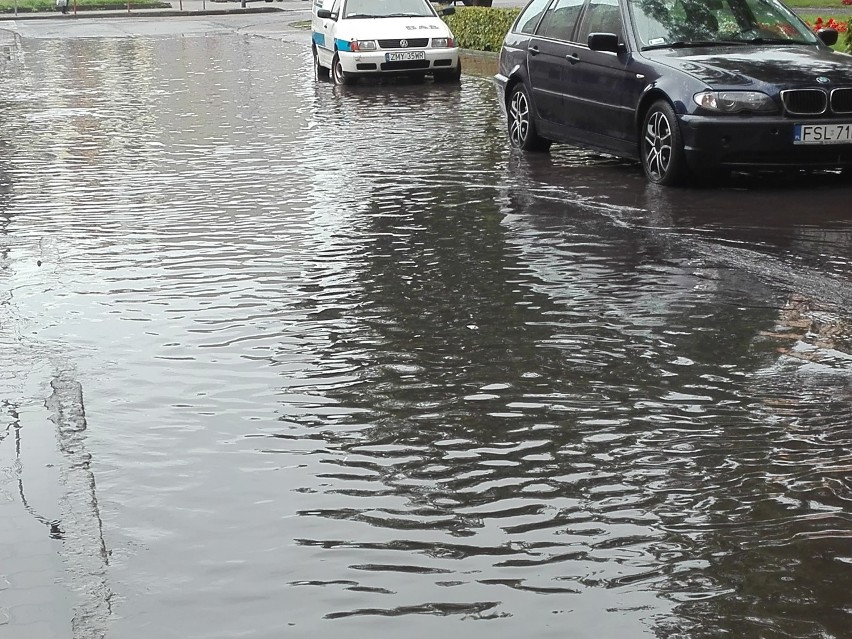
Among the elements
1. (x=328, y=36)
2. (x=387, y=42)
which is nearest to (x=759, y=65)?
(x=387, y=42)

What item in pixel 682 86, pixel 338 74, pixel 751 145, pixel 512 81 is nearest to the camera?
pixel 751 145

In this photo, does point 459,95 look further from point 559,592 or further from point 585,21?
point 559,592

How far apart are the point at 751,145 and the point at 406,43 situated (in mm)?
12464

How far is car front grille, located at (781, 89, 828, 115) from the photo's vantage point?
10.9 m

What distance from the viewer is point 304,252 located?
360 inches

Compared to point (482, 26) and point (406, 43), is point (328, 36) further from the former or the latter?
point (482, 26)

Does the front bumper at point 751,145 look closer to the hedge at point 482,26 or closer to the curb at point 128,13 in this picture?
the hedge at point 482,26

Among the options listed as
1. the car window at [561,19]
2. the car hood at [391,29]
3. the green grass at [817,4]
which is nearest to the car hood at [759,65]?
the car window at [561,19]

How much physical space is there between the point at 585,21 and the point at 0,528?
30.8 ft

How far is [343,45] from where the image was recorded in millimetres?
22719

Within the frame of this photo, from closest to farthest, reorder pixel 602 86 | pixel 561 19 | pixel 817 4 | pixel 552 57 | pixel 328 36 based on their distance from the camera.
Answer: pixel 602 86 → pixel 552 57 → pixel 561 19 → pixel 328 36 → pixel 817 4

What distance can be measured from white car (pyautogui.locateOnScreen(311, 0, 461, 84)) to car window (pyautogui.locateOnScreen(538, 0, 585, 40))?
884cm

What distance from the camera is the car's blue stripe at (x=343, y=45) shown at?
890 inches

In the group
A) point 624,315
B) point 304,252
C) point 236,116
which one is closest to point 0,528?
point 624,315
